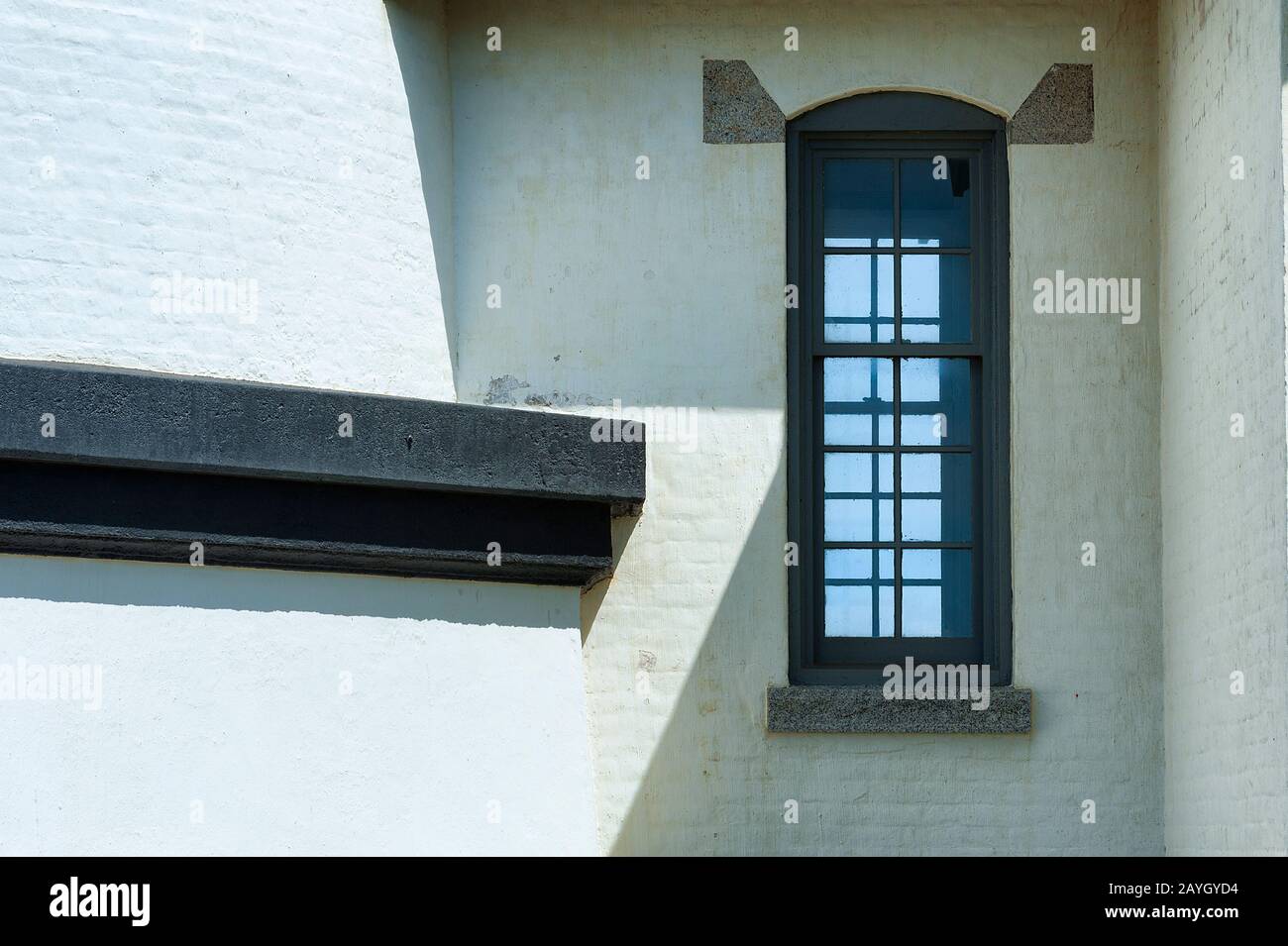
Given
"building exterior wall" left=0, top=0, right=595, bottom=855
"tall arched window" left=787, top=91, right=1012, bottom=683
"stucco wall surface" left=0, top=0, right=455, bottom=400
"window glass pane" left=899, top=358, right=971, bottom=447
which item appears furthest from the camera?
"window glass pane" left=899, top=358, right=971, bottom=447

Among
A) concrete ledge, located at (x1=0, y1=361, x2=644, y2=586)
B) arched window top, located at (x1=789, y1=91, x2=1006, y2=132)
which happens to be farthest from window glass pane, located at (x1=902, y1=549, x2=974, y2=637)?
arched window top, located at (x1=789, y1=91, x2=1006, y2=132)

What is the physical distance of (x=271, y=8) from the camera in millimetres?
7301

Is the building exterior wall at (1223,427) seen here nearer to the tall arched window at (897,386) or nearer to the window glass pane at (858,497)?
the tall arched window at (897,386)

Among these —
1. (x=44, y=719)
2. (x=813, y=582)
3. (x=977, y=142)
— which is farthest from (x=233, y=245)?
(x=977, y=142)

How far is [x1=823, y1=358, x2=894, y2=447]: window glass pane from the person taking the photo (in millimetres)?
8156

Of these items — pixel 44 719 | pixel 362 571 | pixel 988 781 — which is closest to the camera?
pixel 44 719

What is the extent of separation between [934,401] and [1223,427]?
1502 millimetres

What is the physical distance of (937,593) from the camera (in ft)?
26.5

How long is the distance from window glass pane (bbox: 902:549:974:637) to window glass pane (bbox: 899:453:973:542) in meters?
0.08

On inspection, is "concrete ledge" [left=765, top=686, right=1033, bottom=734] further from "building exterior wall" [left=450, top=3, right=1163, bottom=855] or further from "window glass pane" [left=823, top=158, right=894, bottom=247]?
"window glass pane" [left=823, top=158, right=894, bottom=247]

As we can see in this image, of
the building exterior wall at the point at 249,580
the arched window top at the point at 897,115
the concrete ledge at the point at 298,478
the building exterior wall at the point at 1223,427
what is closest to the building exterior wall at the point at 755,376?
the arched window top at the point at 897,115

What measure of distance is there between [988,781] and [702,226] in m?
2.80

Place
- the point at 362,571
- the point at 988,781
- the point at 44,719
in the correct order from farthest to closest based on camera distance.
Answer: the point at 988,781 < the point at 362,571 < the point at 44,719
